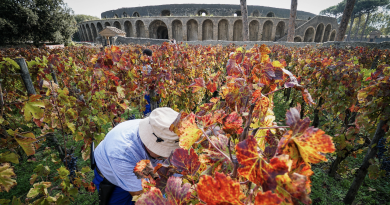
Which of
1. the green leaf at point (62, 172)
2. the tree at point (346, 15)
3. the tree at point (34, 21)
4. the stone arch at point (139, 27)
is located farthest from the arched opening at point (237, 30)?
the green leaf at point (62, 172)

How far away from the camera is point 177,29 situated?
30156 mm

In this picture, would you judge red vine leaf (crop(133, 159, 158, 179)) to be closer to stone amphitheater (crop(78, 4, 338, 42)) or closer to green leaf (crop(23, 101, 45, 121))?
green leaf (crop(23, 101, 45, 121))

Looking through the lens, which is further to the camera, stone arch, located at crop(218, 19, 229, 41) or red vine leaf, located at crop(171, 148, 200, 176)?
stone arch, located at crop(218, 19, 229, 41)

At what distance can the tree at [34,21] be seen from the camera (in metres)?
17.4

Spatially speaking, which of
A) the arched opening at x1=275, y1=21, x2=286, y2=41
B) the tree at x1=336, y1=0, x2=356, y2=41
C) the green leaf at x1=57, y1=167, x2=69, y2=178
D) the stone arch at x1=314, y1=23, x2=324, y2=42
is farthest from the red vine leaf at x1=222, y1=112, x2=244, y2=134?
the stone arch at x1=314, y1=23, x2=324, y2=42

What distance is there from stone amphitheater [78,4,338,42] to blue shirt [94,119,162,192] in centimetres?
2762

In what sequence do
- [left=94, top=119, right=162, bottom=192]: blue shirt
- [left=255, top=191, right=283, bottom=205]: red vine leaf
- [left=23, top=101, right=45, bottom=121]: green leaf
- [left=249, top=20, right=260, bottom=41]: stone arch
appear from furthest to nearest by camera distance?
[left=249, top=20, right=260, bottom=41]: stone arch < [left=94, top=119, right=162, bottom=192]: blue shirt < [left=23, top=101, right=45, bottom=121]: green leaf < [left=255, top=191, right=283, bottom=205]: red vine leaf

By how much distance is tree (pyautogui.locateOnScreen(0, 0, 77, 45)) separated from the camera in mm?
17391

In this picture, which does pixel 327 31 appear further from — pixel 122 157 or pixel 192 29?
pixel 122 157

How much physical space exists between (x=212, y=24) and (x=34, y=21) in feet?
75.2

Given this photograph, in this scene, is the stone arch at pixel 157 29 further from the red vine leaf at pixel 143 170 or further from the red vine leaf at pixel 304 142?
the red vine leaf at pixel 304 142

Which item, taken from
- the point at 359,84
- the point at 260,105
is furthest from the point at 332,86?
the point at 260,105

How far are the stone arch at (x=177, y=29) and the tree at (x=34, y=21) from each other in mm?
14759

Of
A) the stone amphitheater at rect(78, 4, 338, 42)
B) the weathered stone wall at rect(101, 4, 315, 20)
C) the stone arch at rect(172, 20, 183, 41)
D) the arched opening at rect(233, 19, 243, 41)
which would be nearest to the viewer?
the stone amphitheater at rect(78, 4, 338, 42)
